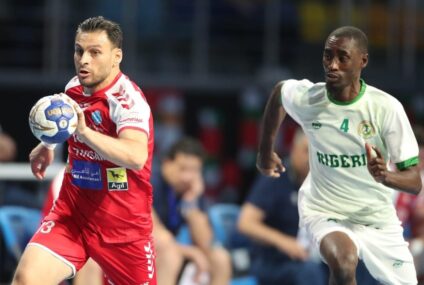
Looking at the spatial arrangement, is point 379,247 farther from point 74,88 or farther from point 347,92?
point 74,88

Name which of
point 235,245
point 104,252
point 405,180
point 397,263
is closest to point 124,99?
point 104,252

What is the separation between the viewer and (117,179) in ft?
25.0

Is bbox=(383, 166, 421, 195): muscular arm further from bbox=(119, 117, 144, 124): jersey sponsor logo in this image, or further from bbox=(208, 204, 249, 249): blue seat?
bbox=(208, 204, 249, 249): blue seat

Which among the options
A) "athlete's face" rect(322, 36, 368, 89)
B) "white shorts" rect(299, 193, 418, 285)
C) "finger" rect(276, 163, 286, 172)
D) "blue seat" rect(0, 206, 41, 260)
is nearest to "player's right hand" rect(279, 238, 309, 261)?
"finger" rect(276, 163, 286, 172)

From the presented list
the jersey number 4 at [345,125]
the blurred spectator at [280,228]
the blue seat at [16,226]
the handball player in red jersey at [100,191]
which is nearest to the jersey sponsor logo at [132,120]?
the handball player in red jersey at [100,191]

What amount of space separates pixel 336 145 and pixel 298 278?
2511 millimetres

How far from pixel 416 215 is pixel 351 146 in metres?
3.39

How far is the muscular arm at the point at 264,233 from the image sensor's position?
10000mm

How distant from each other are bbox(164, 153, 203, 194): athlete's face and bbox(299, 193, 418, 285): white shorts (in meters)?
3.03

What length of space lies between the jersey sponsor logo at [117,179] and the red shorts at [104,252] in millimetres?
325

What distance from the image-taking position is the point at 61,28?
17703 millimetres

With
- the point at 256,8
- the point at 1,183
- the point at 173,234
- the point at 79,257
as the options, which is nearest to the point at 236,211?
the point at 173,234

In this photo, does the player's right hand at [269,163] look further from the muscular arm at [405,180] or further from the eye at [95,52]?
the eye at [95,52]

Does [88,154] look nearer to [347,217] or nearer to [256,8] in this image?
[347,217]
